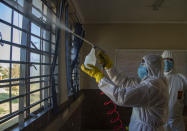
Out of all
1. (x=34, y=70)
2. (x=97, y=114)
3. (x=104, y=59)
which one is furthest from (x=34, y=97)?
(x=97, y=114)

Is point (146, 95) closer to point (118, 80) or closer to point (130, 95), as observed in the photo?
point (130, 95)

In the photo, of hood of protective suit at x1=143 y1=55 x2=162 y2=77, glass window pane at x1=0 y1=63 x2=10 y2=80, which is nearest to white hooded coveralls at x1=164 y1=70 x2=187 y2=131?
hood of protective suit at x1=143 y1=55 x2=162 y2=77

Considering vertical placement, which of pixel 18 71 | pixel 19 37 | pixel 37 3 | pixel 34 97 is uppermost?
pixel 37 3

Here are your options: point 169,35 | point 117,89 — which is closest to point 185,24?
point 169,35

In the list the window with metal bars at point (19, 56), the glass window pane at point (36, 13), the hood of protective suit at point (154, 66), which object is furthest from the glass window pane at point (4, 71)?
the hood of protective suit at point (154, 66)

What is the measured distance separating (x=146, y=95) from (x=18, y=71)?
42.5 inches

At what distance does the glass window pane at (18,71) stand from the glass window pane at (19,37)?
19 centimetres

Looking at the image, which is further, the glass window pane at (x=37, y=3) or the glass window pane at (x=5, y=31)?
the glass window pane at (x=37, y=3)

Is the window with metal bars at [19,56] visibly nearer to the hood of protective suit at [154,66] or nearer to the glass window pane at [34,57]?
the glass window pane at [34,57]

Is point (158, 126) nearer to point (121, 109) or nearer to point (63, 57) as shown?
point (63, 57)

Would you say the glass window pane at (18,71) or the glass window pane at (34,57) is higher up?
the glass window pane at (34,57)

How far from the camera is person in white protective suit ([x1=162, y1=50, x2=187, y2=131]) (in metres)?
2.21

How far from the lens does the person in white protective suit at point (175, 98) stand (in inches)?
87.0

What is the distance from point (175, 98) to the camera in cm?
227
